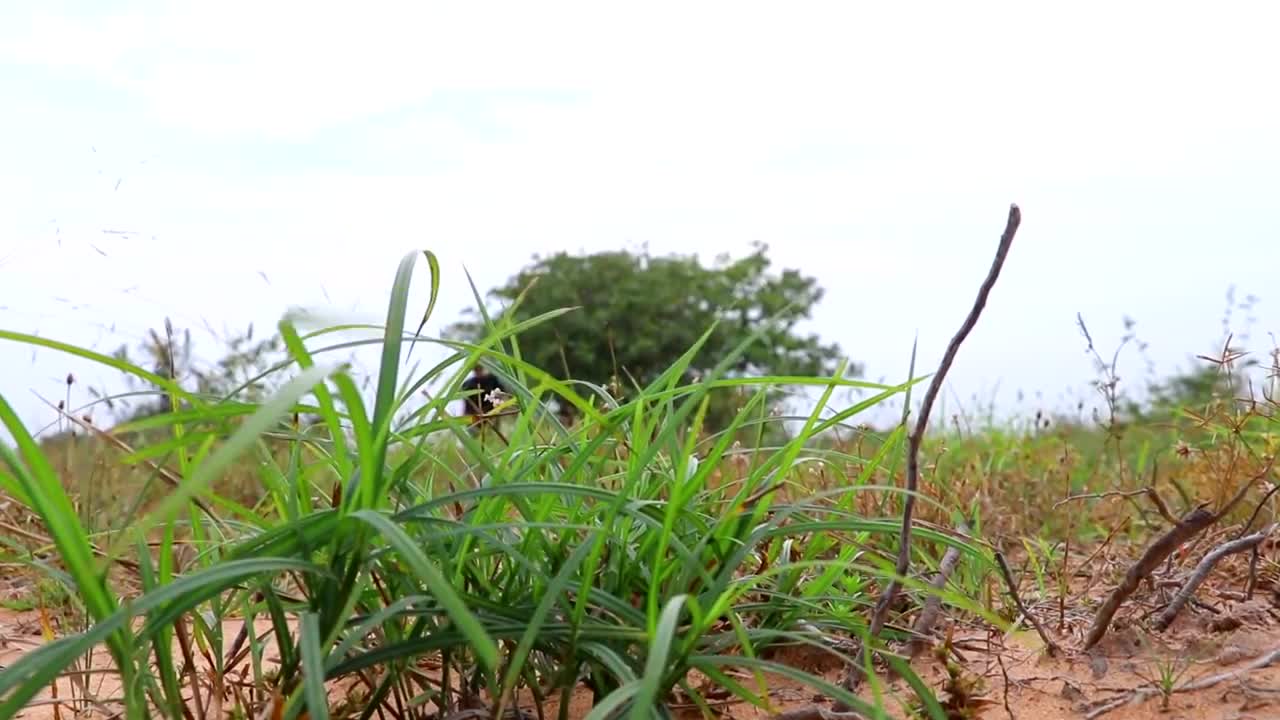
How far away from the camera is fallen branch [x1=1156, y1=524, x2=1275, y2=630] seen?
80.4 inches

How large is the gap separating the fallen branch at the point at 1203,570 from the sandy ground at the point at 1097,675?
0.03m

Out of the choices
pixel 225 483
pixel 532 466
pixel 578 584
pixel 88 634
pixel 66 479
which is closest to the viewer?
pixel 88 634

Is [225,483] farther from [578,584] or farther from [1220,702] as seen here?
[1220,702]

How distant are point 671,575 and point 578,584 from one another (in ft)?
0.74

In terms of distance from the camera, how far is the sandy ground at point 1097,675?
176 centimetres

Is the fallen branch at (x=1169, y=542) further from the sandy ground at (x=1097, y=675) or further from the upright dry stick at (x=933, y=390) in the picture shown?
the upright dry stick at (x=933, y=390)

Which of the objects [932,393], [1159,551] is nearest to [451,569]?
[932,393]

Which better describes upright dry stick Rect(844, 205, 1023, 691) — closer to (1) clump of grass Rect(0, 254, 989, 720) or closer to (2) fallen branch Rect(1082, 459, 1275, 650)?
(1) clump of grass Rect(0, 254, 989, 720)

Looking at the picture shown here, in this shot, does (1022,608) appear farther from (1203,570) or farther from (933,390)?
(933,390)

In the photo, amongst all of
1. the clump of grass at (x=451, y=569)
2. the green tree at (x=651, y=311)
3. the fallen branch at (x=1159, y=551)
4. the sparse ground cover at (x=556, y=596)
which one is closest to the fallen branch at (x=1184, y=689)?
the sparse ground cover at (x=556, y=596)

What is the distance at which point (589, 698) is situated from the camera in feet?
6.12

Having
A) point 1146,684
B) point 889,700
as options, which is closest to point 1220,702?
point 1146,684

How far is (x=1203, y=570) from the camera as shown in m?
2.08

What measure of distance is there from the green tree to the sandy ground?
883cm
